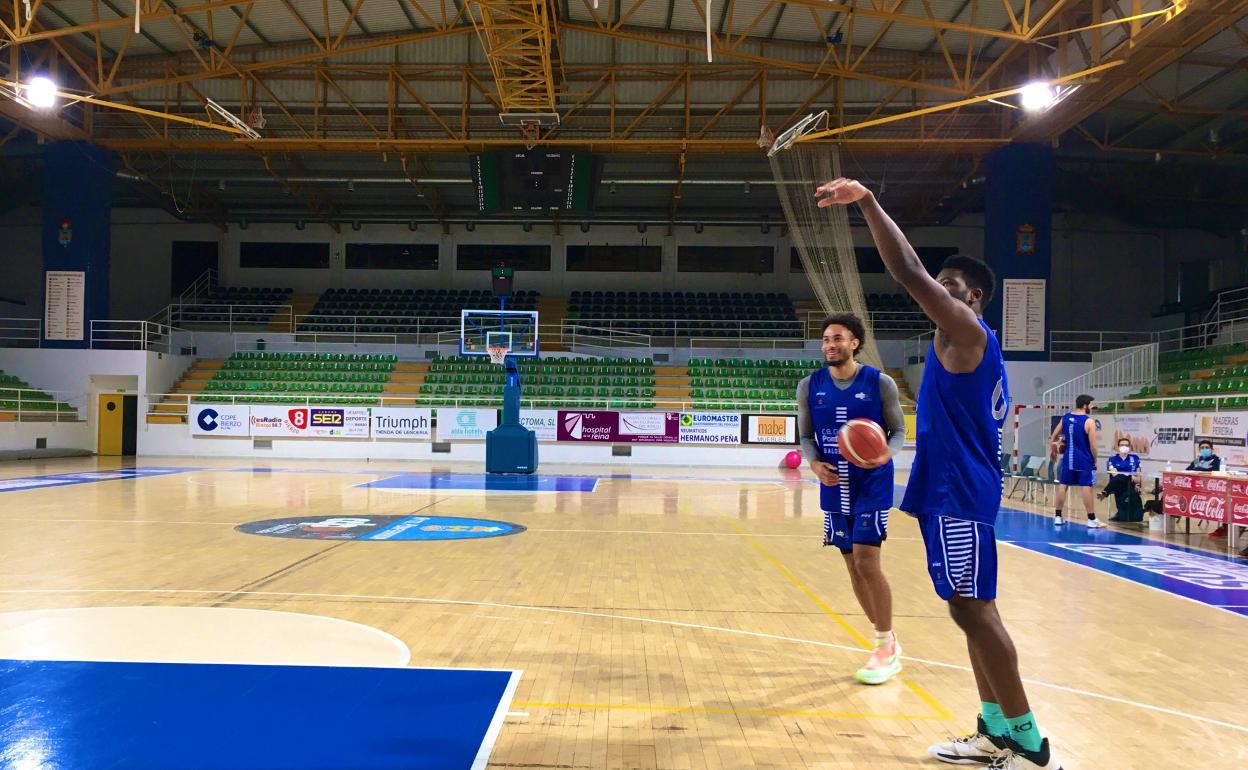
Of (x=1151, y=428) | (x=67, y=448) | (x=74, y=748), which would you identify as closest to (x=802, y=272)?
(x=1151, y=428)

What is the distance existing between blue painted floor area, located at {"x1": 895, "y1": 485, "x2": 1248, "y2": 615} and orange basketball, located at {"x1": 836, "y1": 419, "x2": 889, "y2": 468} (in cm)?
419

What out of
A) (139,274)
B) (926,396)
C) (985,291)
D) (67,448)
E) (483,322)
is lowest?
(67,448)

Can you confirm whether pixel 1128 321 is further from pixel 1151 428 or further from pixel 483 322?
pixel 483 322

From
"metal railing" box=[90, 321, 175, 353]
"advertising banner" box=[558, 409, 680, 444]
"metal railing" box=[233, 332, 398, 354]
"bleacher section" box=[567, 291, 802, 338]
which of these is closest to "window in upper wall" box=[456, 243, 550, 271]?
"bleacher section" box=[567, 291, 802, 338]

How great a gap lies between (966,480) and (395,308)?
29.7 m

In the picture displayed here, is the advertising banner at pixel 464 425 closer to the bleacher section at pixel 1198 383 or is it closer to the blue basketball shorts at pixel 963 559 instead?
the bleacher section at pixel 1198 383

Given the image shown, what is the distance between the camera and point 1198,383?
60.5 ft

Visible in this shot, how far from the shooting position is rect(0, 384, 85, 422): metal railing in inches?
862

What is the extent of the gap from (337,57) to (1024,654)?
893 inches

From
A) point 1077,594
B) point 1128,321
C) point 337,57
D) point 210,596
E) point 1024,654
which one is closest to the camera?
point 1024,654

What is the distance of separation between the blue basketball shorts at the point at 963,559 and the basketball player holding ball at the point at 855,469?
3.64ft

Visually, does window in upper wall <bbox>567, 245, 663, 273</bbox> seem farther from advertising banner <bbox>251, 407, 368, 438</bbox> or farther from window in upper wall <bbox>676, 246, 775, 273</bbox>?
advertising banner <bbox>251, 407, 368, 438</bbox>

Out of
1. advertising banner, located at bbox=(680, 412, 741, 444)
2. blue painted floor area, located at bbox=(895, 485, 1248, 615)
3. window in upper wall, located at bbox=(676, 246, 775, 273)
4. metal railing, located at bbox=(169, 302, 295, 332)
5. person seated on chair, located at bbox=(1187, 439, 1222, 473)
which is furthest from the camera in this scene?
window in upper wall, located at bbox=(676, 246, 775, 273)

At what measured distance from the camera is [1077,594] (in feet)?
22.8
